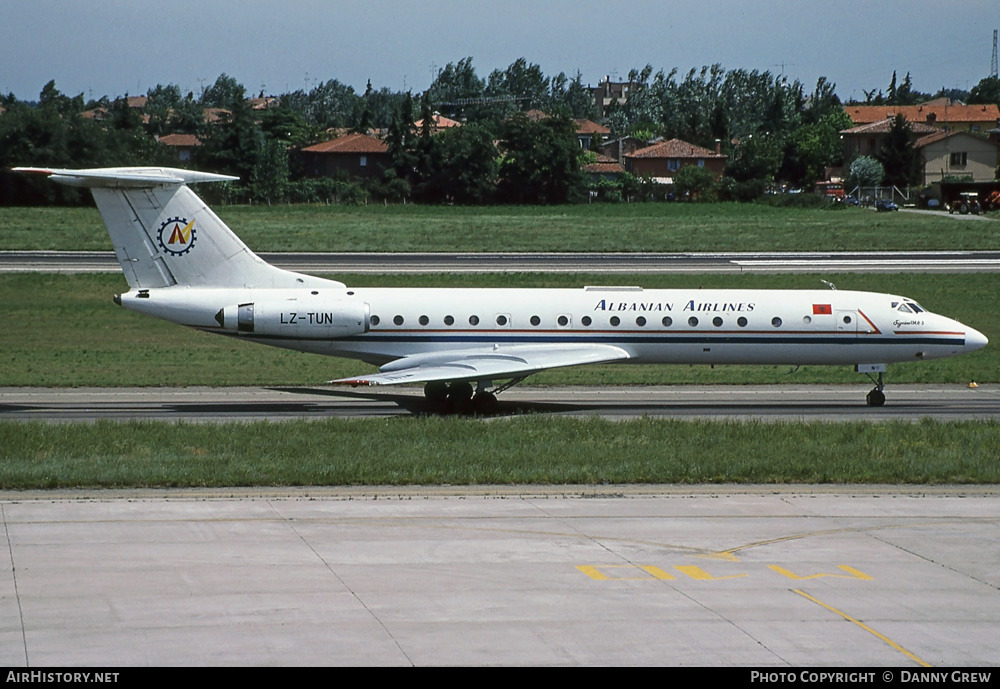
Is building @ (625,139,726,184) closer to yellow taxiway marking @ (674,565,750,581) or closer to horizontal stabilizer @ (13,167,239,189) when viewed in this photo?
horizontal stabilizer @ (13,167,239,189)

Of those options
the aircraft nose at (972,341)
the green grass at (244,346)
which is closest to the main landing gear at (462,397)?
the green grass at (244,346)

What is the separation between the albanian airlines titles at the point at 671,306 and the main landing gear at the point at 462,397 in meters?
2.94

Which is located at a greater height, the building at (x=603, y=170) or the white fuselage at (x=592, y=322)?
the building at (x=603, y=170)

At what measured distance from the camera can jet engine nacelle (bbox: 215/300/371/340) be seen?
30.1 m

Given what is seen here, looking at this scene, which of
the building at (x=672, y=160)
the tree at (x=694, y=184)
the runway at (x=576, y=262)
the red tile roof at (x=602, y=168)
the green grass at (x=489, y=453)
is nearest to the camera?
the green grass at (x=489, y=453)

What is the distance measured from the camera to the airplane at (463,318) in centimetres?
3025

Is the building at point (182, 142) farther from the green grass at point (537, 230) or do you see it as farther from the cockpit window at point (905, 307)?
the cockpit window at point (905, 307)

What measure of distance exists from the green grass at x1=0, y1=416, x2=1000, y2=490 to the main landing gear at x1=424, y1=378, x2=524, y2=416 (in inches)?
136

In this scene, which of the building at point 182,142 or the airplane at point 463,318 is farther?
the building at point 182,142

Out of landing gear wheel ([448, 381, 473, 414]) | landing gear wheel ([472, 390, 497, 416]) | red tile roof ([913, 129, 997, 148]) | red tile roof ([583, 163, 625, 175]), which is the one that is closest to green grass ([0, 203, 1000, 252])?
landing gear wheel ([448, 381, 473, 414])

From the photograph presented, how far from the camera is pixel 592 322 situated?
31000mm

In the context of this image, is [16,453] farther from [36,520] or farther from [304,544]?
[304,544]

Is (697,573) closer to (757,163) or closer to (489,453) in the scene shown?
(489,453)

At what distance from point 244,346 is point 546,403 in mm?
14550
